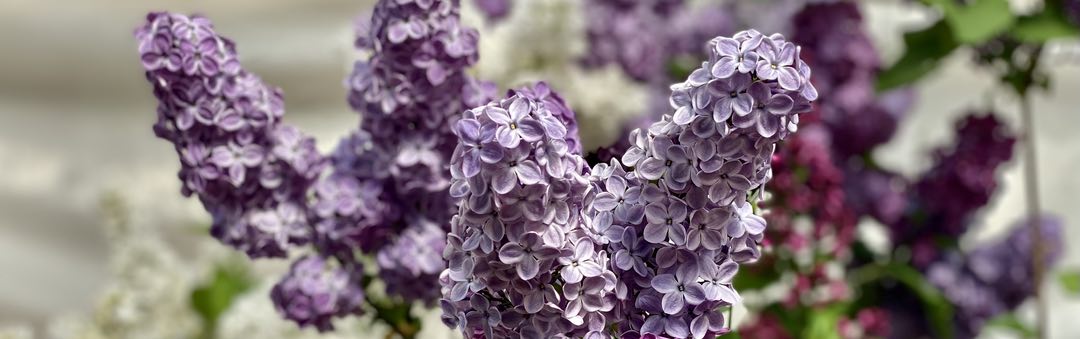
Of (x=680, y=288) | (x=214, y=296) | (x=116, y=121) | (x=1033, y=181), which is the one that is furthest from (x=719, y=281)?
(x=116, y=121)

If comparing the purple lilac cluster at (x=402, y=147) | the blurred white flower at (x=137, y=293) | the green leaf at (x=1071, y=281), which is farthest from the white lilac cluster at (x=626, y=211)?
the green leaf at (x=1071, y=281)

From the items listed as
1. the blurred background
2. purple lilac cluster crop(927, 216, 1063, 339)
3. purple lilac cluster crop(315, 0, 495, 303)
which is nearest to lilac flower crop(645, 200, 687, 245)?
purple lilac cluster crop(315, 0, 495, 303)

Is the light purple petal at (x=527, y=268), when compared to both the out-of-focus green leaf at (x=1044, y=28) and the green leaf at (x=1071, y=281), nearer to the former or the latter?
the out-of-focus green leaf at (x=1044, y=28)

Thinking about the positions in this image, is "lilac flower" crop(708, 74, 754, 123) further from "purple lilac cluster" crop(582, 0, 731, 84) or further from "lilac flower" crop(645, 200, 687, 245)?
"purple lilac cluster" crop(582, 0, 731, 84)

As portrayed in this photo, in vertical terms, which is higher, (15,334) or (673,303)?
(15,334)

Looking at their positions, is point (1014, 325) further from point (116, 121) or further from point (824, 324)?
point (116, 121)

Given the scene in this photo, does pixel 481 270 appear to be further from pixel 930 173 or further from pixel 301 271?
pixel 930 173

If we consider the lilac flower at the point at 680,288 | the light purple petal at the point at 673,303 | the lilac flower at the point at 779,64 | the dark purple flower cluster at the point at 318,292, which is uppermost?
the dark purple flower cluster at the point at 318,292

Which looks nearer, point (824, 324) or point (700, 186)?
point (700, 186)
